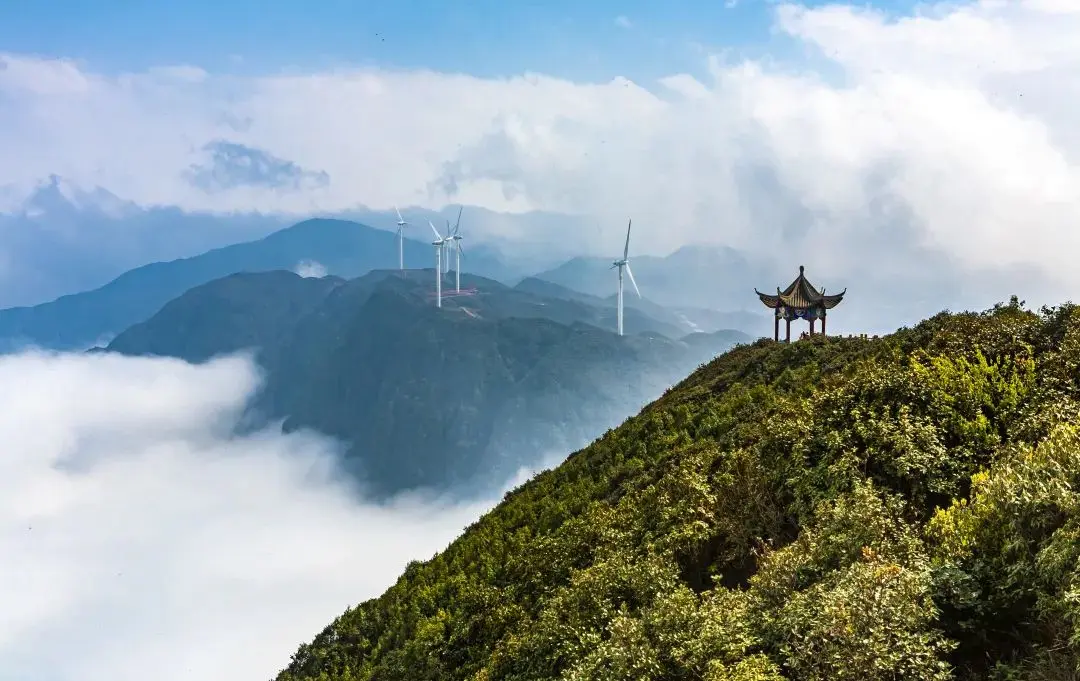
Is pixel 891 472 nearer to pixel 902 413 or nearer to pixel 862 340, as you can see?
pixel 902 413

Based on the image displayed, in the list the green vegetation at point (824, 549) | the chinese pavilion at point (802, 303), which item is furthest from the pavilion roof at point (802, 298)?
the green vegetation at point (824, 549)

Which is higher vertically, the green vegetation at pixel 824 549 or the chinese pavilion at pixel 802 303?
the chinese pavilion at pixel 802 303

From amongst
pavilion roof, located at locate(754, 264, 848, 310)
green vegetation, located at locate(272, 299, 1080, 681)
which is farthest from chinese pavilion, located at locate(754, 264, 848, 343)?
green vegetation, located at locate(272, 299, 1080, 681)

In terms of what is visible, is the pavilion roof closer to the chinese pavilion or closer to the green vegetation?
the chinese pavilion

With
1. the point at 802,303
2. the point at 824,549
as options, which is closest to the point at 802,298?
the point at 802,303

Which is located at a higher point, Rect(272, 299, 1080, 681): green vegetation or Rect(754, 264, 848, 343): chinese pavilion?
Rect(754, 264, 848, 343): chinese pavilion

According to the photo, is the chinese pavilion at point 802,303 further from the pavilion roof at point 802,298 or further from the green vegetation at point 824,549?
the green vegetation at point 824,549

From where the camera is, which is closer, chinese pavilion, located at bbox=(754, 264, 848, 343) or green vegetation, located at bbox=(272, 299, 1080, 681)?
green vegetation, located at bbox=(272, 299, 1080, 681)

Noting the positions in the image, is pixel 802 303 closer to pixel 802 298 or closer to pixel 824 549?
pixel 802 298

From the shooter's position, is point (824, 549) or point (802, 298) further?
point (802, 298)
